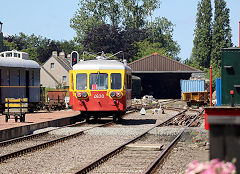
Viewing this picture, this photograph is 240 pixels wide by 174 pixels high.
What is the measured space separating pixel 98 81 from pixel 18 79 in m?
8.19

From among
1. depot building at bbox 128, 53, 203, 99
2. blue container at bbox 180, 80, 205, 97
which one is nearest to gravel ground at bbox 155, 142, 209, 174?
blue container at bbox 180, 80, 205, 97

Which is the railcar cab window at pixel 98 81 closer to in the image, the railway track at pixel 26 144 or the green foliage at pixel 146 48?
the railway track at pixel 26 144

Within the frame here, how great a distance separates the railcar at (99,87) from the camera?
68.2ft

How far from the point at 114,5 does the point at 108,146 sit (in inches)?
2918

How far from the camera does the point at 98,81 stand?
21.0 metres

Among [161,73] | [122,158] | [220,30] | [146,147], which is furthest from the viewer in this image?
[220,30]

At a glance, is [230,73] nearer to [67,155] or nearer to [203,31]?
[67,155]

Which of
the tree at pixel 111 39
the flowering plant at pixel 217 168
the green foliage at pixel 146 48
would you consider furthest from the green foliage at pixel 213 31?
the flowering plant at pixel 217 168

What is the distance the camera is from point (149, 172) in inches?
336

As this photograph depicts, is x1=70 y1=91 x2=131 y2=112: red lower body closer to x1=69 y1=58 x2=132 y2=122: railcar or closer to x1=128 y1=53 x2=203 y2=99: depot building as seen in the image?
x1=69 y1=58 x2=132 y2=122: railcar

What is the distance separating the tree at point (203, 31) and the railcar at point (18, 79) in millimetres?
70812

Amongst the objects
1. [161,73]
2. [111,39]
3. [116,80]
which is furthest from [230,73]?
[111,39]

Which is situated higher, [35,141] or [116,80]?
[116,80]

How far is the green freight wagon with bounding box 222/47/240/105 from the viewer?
10359mm
